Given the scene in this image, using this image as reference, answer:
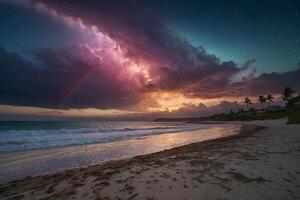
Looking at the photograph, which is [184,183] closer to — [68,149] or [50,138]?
[68,149]

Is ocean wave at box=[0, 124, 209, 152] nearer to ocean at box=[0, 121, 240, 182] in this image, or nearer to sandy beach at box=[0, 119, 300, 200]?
ocean at box=[0, 121, 240, 182]

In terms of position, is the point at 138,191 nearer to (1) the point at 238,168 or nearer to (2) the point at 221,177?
(2) the point at 221,177

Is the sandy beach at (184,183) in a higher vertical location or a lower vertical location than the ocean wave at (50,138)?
lower

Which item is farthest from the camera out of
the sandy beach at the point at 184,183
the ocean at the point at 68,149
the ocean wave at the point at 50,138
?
the ocean wave at the point at 50,138

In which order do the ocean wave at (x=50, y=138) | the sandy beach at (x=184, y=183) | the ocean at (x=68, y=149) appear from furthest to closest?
the ocean wave at (x=50, y=138) → the ocean at (x=68, y=149) → the sandy beach at (x=184, y=183)

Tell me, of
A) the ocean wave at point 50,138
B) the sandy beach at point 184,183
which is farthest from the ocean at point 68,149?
the sandy beach at point 184,183

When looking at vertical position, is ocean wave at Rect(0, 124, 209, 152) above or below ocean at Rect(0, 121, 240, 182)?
above

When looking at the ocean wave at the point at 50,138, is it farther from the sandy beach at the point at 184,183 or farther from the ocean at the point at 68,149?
the sandy beach at the point at 184,183

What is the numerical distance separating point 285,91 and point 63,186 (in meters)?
104

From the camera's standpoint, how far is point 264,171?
A: 6.79 meters

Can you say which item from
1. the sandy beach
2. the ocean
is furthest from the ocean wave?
the sandy beach

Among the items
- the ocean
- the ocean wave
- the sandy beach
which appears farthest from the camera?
the ocean wave

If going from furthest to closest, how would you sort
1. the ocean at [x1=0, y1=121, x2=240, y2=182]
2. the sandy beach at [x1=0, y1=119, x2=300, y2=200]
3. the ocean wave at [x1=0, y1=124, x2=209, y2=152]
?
1. the ocean wave at [x1=0, y1=124, x2=209, y2=152]
2. the ocean at [x1=0, y1=121, x2=240, y2=182]
3. the sandy beach at [x1=0, y1=119, x2=300, y2=200]

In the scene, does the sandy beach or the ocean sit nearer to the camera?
the sandy beach
